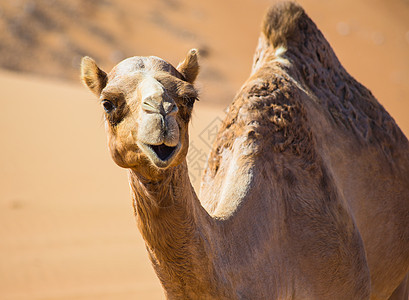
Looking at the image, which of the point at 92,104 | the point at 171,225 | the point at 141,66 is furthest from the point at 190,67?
the point at 92,104

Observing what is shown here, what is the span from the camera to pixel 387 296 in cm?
448

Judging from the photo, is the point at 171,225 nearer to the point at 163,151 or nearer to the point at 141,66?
the point at 163,151

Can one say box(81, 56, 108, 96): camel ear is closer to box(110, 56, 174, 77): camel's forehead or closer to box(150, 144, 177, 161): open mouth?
box(110, 56, 174, 77): camel's forehead

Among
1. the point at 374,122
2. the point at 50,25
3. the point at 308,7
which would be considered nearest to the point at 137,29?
the point at 50,25

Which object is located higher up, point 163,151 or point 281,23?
point 281,23

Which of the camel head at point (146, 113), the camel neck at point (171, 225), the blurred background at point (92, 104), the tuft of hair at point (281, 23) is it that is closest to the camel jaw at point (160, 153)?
the camel head at point (146, 113)

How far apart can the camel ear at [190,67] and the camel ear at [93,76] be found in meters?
0.40

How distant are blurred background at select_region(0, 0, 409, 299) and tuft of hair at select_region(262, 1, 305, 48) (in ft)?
3.88

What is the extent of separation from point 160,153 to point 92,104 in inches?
596

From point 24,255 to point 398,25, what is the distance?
2721 centimetres

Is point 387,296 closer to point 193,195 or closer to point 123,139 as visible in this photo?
point 193,195

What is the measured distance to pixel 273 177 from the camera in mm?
3449

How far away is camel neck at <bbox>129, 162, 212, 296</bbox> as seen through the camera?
8.64 feet

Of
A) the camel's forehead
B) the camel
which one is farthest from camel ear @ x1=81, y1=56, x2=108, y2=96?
the camel's forehead
